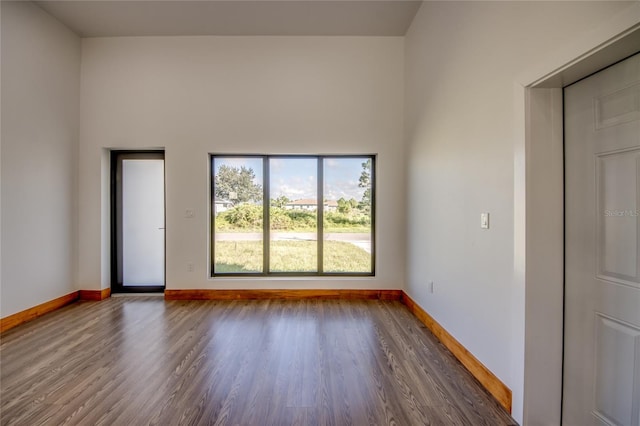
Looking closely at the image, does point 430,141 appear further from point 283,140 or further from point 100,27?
point 100,27

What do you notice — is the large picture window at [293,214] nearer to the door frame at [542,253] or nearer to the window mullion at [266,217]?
the window mullion at [266,217]

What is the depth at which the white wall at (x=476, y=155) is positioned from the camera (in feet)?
5.30

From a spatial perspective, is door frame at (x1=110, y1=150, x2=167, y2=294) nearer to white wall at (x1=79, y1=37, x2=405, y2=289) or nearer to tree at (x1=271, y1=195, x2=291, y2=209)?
white wall at (x1=79, y1=37, x2=405, y2=289)

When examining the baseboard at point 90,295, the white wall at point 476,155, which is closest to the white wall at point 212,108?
the baseboard at point 90,295

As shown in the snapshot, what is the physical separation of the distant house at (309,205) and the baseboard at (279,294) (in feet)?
4.03

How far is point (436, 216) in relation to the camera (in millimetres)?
2859

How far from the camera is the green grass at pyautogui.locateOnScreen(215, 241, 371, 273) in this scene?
4.04 meters

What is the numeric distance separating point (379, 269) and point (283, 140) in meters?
2.35

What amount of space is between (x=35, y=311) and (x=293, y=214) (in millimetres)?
3341

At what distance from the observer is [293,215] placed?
4.06m

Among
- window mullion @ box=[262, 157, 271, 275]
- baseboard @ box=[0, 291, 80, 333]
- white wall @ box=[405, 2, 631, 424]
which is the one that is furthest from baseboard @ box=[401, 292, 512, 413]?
baseboard @ box=[0, 291, 80, 333]

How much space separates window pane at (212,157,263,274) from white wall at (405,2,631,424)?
2.35 metres

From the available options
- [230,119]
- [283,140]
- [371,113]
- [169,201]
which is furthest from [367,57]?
[169,201]

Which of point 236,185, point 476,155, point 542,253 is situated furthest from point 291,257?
point 542,253
